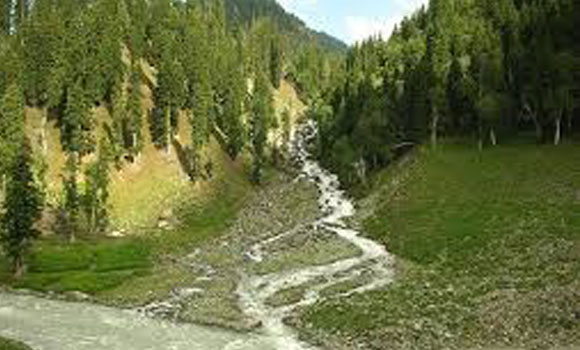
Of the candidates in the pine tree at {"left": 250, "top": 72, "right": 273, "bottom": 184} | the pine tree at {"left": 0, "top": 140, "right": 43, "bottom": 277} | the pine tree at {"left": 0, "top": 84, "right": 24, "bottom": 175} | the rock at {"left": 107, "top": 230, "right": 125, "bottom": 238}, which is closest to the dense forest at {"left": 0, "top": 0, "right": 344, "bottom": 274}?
the pine tree at {"left": 0, "top": 84, "right": 24, "bottom": 175}

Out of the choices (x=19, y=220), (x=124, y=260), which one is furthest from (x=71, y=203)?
(x=19, y=220)

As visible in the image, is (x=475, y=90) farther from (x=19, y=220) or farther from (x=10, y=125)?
(x=19, y=220)

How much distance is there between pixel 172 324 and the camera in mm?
73562

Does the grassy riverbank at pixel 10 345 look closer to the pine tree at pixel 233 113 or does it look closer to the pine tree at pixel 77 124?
the pine tree at pixel 77 124

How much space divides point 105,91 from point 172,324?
238 ft

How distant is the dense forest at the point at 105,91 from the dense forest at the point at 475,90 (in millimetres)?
22590

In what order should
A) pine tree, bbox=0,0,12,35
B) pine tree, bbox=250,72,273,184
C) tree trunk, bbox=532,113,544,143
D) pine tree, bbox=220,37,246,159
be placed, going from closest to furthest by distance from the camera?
tree trunk, bbox=532,113,544,143 < pine tree, bbox=0,0,12,35 < pine tree, bbox=250,72,273,184 < pine tree, bbox=220,37,246,159

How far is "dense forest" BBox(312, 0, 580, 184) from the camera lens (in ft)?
391

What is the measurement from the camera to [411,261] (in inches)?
3497

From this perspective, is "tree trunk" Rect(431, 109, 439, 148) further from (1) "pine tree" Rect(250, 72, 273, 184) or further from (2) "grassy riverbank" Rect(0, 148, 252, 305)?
(1) "pine tree" Rect(250, 72, 273, 184)

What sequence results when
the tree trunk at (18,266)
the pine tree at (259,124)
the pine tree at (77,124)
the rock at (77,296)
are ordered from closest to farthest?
the rock at (77,296) → the tree trunk at (18,266) → the pine tree at (77,124) → the pine tree at (259,124)

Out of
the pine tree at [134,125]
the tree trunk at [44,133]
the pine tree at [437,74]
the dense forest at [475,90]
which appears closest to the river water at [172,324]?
the dense forest at [475,90]

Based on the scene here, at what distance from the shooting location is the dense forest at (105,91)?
12062cm

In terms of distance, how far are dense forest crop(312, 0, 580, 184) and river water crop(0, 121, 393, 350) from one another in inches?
1333
